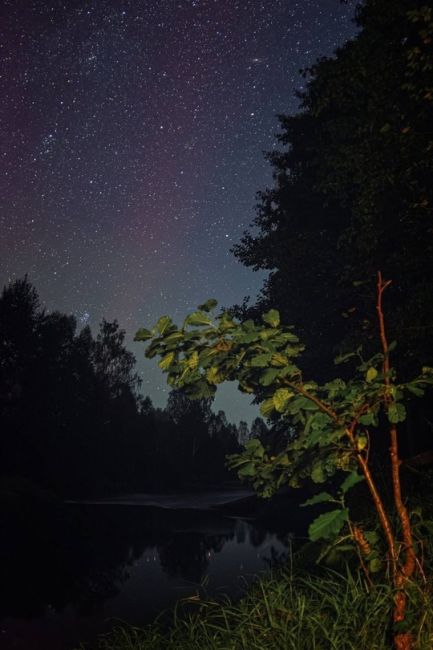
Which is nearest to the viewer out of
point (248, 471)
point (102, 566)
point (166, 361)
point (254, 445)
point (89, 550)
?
point (166, 361)

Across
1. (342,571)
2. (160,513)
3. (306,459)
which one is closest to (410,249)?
(342,571)

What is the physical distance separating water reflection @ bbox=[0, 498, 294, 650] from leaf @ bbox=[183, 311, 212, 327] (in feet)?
26.7

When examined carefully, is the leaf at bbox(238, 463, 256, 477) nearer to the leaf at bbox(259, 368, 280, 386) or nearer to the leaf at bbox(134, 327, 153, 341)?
the leaf at bbox(259, 368, 280, 386)

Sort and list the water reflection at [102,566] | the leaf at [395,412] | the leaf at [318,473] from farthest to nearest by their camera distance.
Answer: the water reflection at [102,566] → the leaf at [318,473] → the leaf at [395,412]

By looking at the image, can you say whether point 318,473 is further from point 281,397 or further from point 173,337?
point 173,337

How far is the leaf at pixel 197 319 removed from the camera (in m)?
→ 3.33

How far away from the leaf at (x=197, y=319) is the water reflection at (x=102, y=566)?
815 centimetres

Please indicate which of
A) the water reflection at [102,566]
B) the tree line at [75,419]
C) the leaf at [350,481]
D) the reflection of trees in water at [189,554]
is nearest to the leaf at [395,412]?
the leaf at [350,481]

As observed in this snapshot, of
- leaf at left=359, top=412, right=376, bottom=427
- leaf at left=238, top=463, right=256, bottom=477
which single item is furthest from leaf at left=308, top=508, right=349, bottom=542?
leaf at left=238, top=463, right=256, bottom=477

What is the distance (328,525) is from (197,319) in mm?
1576

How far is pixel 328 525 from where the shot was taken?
2.90m

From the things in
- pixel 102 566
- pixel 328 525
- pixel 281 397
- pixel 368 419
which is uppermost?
pixel 281 397

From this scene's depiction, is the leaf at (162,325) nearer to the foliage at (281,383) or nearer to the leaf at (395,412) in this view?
the foliage at (281,383)

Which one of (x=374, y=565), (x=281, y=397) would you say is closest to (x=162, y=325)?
(x=281, y=397)
